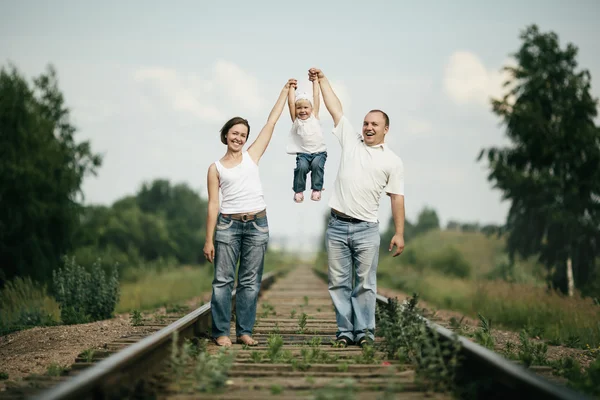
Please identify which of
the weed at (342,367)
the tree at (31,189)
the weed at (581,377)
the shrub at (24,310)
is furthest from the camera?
the tree at (31,189)

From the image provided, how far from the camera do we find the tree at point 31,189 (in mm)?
21375

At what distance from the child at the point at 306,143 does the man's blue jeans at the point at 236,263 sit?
1100 mm

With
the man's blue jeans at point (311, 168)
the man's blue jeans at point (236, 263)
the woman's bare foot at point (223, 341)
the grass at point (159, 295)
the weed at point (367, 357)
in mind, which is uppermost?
the man's blue jeans at point (311, 168)

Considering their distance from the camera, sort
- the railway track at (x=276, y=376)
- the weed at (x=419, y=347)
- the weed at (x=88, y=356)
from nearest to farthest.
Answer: the railway track at (x=276, y=376) → the weed at (x=419, y=347) → the weed at (x=88, y=356)

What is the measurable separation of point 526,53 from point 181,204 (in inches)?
2406

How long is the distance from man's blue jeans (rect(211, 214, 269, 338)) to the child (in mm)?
1100

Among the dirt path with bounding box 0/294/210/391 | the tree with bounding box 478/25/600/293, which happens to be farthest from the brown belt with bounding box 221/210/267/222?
the tree with bounding box 478/25/600/293

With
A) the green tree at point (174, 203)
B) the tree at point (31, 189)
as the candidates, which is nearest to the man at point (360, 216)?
the tree at point (31, 189)

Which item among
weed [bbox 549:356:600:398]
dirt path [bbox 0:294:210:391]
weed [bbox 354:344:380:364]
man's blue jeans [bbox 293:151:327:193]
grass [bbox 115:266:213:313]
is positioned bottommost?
grass [bbox 115:266:213:313]

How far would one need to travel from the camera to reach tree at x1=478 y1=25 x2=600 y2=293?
22.5m

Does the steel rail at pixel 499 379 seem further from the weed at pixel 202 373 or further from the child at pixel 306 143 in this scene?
the child at pixel 306 143

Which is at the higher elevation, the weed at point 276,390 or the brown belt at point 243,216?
the brown belt at point 243,216

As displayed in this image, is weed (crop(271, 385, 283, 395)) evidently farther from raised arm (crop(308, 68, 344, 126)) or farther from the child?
the child

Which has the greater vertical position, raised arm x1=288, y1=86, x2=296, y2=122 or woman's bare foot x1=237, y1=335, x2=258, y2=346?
raised arm x1=288, y1=86, x2=296, y2=122
